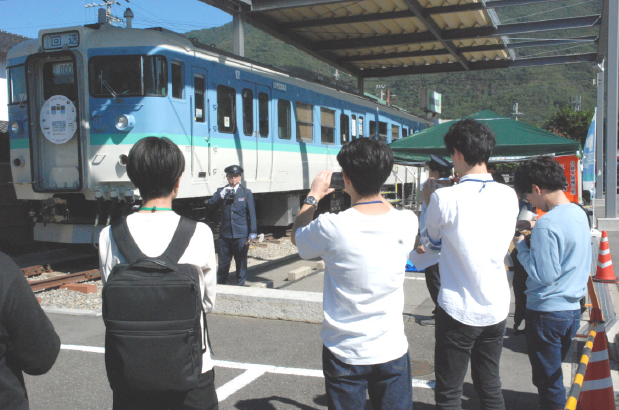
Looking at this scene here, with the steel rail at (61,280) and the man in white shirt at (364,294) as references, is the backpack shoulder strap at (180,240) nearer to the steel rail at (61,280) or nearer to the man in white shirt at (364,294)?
the man in white shirt at (364,294)

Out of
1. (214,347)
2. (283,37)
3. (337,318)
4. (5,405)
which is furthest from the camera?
(283,37)

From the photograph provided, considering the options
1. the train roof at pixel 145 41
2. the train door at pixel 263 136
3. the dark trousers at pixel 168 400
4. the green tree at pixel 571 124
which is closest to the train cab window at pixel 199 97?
the train roof at pixel 145 41

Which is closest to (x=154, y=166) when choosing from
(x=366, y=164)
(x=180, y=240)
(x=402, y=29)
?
(x=180, y=240)

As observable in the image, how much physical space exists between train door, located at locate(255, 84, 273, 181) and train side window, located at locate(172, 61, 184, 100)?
7.12 ft

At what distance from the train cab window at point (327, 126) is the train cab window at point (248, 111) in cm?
316

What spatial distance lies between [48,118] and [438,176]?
22.1 ft

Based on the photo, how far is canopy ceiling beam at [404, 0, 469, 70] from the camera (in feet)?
43.2

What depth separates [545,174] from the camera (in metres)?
3.39

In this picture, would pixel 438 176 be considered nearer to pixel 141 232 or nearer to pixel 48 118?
pixel 141 232

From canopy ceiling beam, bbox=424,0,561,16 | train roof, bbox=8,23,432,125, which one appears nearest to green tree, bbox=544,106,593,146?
canopy ceiling beam, bbox=424,0,561,16

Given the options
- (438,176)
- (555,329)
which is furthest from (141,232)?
(438,176)

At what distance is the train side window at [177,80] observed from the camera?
917cm

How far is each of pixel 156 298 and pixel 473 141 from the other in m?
1.88

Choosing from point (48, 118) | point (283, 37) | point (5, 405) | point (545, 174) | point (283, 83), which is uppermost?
point (283, 37)
